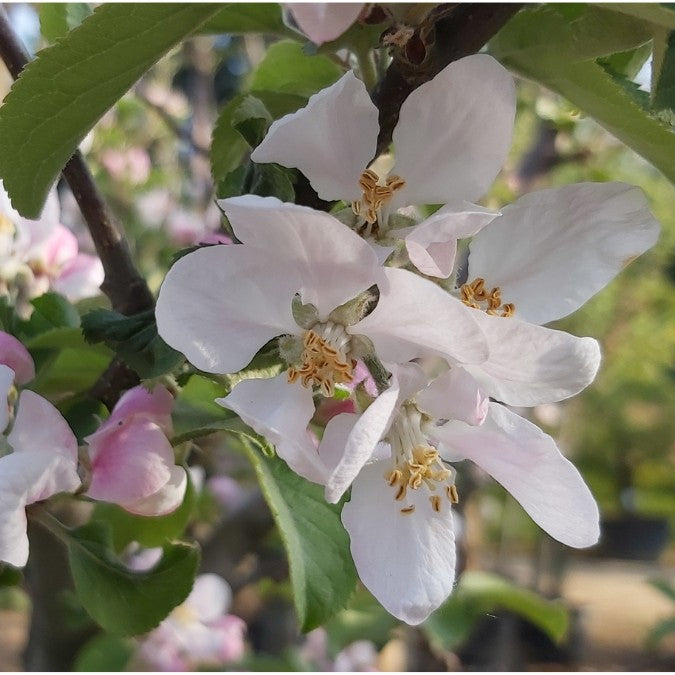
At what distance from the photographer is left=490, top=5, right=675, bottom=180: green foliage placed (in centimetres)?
41

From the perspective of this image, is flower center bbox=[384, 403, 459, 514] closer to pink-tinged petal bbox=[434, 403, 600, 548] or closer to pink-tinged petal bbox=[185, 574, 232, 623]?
pink-tinged petal bbox=[434, 403, 600, 548]

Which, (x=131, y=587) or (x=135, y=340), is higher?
(x=135, y=340)

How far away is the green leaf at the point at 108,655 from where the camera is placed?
140 centimetres

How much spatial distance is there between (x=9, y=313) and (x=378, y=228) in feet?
1.04

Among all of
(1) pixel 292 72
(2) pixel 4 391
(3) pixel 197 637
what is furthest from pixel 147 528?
(3) pixel 197 637

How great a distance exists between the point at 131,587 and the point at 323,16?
37cm

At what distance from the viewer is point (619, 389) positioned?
4.95m

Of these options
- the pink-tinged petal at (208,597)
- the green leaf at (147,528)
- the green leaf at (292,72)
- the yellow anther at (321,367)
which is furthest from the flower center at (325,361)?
the pink-tinged petal at (208,597)

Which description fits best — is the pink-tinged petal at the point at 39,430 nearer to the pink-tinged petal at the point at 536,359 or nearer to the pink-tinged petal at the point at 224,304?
the pink-tinged petal at the point at 224,304

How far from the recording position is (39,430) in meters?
0.45

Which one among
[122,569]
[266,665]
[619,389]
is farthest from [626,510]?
[122,569]

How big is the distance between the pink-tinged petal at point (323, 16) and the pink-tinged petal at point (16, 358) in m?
0.29

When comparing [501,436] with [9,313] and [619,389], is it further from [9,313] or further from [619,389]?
[619,389]

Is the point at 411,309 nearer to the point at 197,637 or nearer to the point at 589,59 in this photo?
the point at 589,59
